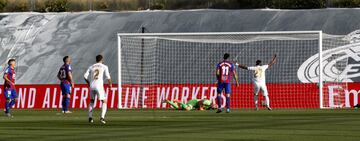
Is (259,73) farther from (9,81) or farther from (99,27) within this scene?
(99,27)

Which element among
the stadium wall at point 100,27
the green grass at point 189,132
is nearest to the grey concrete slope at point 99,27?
the stadium wall at point 100,27

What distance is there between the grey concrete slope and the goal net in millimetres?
2935

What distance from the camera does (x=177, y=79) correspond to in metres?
47.9

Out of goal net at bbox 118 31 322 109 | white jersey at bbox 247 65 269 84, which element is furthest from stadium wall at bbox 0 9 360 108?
white jersey at bbox 247 65 269 84

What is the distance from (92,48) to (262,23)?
30.9 ft

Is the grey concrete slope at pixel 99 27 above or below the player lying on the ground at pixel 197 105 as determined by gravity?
above

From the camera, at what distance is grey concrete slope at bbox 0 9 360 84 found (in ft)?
169

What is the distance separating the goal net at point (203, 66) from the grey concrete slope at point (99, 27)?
2935mm

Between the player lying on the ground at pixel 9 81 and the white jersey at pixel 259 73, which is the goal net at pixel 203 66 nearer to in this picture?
the white jersey at pixel 259 73

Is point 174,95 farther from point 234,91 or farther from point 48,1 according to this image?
point 48,1

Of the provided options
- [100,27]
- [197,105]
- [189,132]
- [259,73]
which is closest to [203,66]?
[197,105]

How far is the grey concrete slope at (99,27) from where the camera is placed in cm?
5153

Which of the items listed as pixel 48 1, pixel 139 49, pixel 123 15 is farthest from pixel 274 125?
pixel 48 1

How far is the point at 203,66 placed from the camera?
160 ft
